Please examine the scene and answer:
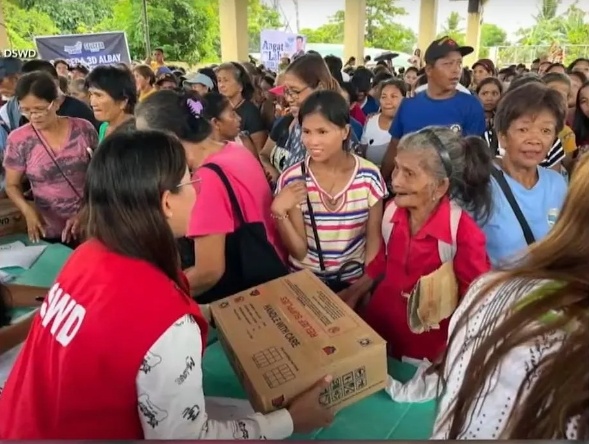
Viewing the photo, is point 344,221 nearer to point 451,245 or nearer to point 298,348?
point 451,245

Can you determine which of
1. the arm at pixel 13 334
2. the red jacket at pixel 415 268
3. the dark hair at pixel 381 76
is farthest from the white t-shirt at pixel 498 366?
the dark hair at pixel 381 76

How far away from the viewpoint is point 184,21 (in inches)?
756

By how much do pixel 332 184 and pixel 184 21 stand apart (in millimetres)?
19384

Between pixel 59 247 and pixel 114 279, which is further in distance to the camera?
pixel 59 247

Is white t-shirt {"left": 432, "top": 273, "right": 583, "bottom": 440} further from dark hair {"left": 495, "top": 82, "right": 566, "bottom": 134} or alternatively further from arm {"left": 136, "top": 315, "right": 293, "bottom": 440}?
dark hair {"left": 495, "top": 82, "right": 566, "bottom": 134}

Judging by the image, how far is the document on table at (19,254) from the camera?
1973 millimetres

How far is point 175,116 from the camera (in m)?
1.58

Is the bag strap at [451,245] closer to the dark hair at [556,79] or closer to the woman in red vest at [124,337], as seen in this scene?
the woman in red vest at [124,337]

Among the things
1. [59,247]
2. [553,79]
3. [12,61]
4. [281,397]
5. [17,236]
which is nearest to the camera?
[281,397]

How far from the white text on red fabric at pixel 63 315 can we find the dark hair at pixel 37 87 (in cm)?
185

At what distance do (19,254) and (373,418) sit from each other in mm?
1624

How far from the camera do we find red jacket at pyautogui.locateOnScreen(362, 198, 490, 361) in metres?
1.49

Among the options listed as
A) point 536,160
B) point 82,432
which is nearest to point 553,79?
point 536,160

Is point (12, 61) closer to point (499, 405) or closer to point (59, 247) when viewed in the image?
point (59, 247)
